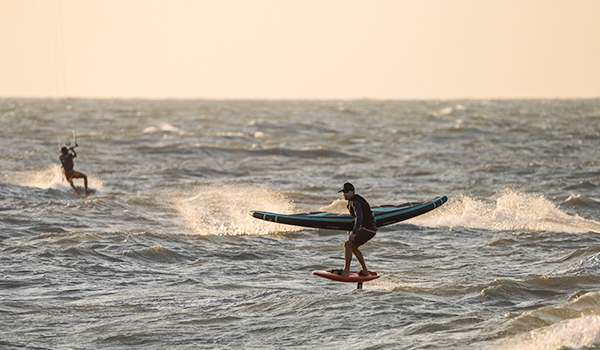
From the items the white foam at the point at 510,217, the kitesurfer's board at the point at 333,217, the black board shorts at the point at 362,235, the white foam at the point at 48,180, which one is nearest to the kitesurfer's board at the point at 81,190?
the white foam at the point at 48,180

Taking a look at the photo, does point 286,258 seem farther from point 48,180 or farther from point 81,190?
point 48,180

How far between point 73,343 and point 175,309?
1852mm

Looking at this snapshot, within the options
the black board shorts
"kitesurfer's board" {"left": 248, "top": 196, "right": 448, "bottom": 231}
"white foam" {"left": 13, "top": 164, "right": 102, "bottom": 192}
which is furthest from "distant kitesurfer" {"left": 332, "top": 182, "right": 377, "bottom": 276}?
"white foam" {"left": 13, "top": 164, "right": 102, "bottom": 192}

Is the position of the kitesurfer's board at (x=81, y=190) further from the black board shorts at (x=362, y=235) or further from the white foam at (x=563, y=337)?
the white foam at (x=563, y=337)

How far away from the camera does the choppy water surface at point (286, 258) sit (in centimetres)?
919

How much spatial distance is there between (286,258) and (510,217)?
744 centimetres

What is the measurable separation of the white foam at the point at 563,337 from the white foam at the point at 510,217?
874 cm

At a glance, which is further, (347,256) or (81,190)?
(81,190)

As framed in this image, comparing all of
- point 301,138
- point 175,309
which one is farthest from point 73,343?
point 301,138

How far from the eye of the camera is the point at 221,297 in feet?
36.1

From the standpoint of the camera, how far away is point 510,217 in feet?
61.0

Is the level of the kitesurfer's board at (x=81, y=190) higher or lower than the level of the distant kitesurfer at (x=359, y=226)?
lower

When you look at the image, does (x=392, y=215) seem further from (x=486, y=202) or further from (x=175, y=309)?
(x=486, y=202)

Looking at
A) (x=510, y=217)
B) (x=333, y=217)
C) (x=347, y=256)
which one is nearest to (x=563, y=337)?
(x=347, y=256)
